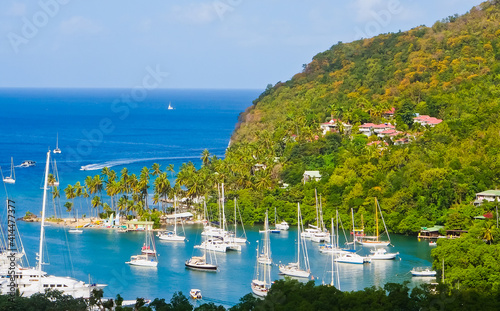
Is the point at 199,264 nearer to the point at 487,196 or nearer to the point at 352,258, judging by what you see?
the point at 352,258

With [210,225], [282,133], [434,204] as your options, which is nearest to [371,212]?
[434,204]

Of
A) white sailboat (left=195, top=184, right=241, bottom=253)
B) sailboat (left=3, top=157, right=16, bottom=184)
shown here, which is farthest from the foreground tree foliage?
sailboat (left=3, top=157, right=16, bottom=184)

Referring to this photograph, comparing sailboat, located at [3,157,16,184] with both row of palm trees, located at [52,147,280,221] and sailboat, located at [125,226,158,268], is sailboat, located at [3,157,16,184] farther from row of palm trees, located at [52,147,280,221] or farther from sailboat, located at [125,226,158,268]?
sailboat, located at [125,226,158,268]

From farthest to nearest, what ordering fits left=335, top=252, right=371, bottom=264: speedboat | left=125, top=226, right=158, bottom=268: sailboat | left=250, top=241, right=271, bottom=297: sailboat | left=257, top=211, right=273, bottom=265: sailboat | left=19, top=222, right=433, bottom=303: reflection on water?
left=335, top=252, right=371, bottom=264: speedboat → left=125, top=226, right=158, bottom=268: sailboat → left=257, top=211, right=273, bottom=265: sailboat → left=19, top=222, right=433, bottom=303: reflection on water → left=250, top=241, right=271, bottom=297: sailboat

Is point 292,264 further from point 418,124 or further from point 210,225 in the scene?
point 418,124

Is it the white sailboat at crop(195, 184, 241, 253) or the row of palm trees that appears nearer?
the white sailboat at crop(195, 184, 241, 253)

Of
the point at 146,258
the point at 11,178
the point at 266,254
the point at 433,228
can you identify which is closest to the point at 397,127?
the point at 433,228
